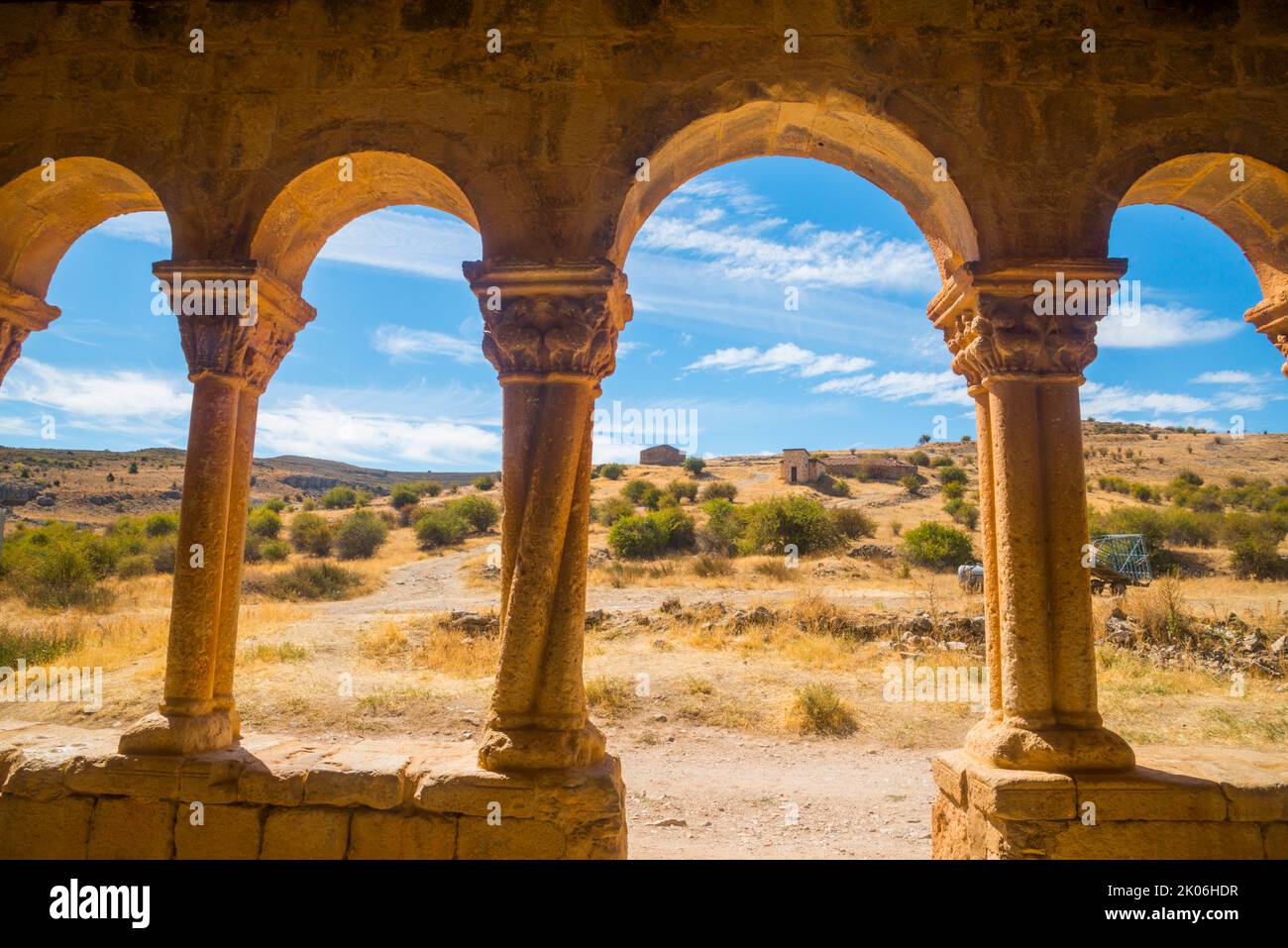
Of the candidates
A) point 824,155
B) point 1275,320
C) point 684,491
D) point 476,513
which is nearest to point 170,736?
point 824,155

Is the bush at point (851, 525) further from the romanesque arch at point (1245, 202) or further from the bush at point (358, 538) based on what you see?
the romanesque arch at point (1245, 202)

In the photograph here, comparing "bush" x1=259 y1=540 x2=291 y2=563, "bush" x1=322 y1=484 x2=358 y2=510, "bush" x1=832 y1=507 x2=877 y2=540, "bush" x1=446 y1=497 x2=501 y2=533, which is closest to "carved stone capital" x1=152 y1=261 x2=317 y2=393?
"bush" x1=259 y1=540 x2=291 y2=563

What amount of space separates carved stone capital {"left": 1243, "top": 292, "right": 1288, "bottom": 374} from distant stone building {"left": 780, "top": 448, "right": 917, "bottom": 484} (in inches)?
1459

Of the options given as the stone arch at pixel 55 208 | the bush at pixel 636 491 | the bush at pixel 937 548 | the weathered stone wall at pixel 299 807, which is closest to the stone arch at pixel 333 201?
Result: the stone arch at pixel 55 208

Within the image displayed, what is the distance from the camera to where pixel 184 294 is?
4172mm

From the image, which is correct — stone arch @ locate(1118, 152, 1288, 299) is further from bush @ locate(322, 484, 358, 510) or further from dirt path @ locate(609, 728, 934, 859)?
bush @ locate(322, 484, 358, 510)

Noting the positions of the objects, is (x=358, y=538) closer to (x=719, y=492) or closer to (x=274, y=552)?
(x=274, y=552)

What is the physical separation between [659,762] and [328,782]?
5.11m

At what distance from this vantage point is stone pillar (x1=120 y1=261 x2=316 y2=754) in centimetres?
398

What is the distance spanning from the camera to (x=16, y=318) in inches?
194

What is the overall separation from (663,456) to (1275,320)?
5058cm
